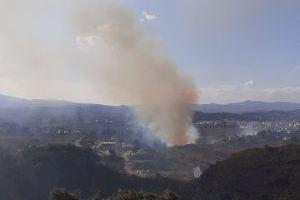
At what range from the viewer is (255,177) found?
67438 millimetres

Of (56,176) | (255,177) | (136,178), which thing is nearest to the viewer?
(255,177)

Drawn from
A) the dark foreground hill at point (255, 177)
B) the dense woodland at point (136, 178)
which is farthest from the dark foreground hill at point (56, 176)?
the dark foreground hill at point (255, 177)

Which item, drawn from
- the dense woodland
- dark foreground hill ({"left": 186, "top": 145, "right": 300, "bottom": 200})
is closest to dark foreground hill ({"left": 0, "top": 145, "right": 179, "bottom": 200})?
the dense woodland

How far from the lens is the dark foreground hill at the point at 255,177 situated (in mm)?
62344

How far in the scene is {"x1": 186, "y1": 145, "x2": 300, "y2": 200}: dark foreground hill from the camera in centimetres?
6234

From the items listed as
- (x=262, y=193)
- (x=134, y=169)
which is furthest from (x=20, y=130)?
(x=262, y=193)

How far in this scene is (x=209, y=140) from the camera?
16100 cm

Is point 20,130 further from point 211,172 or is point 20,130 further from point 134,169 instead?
point 211,172

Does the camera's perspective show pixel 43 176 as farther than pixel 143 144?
No

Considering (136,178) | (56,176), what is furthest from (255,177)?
(56,176)

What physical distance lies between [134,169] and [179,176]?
13.9 meters

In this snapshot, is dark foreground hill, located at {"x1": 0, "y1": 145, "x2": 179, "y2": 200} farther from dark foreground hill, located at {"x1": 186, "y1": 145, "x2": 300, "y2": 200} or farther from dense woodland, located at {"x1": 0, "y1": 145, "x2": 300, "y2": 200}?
dark foreground hill, located at {"x1": 186, "y1": 145, "x2": 300, "y2": 200}

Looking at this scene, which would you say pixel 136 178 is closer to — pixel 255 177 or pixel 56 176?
pixel 56 176

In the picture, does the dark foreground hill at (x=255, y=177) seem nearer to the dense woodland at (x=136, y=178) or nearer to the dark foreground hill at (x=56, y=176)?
the dense woodland at (x=136, y=178)
